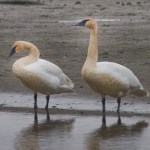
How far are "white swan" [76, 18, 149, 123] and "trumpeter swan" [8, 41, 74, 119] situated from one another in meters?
0.78

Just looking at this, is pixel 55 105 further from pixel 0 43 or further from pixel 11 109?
pixel 0 43

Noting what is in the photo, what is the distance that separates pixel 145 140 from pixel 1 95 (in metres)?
4.57

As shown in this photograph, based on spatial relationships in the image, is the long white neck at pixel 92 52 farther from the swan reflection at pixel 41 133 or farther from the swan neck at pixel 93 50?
the swan reflection at pixel 41 133

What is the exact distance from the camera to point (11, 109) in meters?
13.8

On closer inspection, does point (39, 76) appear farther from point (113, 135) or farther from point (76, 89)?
point (113, 135)

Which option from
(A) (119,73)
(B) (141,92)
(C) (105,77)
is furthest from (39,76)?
(B) (141,92)

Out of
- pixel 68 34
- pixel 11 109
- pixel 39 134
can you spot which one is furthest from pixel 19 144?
pixel 68 34

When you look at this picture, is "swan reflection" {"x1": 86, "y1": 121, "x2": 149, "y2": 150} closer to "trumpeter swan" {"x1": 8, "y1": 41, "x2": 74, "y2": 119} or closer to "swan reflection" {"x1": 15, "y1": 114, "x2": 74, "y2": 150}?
"swan reflection" {"x1": 15, "y1": 114, "x2": 74, "y2": 150}

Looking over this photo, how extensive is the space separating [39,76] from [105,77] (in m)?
1.16

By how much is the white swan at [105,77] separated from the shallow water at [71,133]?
1.56ft

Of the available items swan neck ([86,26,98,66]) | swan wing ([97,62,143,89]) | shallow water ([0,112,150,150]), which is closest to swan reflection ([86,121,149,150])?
shallow water ([0,112,150,150])

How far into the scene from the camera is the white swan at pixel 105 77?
12.9 meters

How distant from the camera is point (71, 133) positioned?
38.7 ft

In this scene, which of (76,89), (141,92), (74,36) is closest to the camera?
(141,92)
